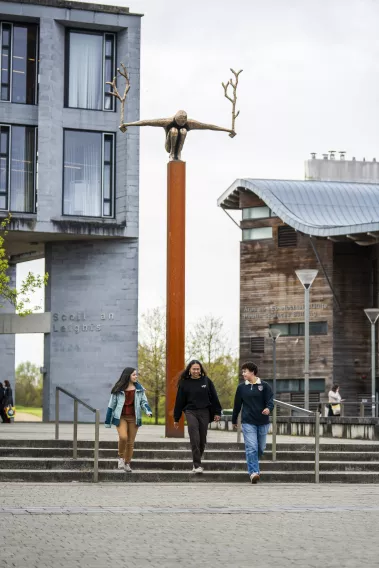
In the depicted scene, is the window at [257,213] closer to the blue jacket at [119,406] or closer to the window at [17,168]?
the window at [17,168]

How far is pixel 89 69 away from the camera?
140 ft

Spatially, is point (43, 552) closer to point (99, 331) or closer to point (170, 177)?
point (170, 177)

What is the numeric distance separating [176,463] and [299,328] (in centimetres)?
3852

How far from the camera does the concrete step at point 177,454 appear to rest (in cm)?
2014

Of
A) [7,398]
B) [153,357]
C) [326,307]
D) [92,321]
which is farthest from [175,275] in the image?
[153,357]

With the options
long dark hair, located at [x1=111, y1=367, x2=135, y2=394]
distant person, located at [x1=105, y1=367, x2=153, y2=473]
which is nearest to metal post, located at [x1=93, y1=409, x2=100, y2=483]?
distant person, located at [x1=105, y1=367, x2=153, y2=473]

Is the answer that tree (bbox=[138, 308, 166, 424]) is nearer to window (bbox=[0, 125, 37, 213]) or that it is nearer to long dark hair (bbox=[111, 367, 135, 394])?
window (bbox=[0, 125, 37, 213])

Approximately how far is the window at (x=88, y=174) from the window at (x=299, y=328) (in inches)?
687

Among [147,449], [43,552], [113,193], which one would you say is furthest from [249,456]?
[113,193]

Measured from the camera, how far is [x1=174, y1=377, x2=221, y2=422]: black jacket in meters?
18.9

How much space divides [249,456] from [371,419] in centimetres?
969

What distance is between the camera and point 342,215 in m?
60.8

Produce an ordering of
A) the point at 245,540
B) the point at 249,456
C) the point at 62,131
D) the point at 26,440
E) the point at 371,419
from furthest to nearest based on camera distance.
→ the point at 62,131 < the point at 371,419 < the point at 26,440 < the point at 249,456 < the point at 245,540

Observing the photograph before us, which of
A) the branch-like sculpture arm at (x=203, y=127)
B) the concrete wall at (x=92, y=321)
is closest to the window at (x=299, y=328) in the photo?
the concrete wall at (x=92, y=321)
